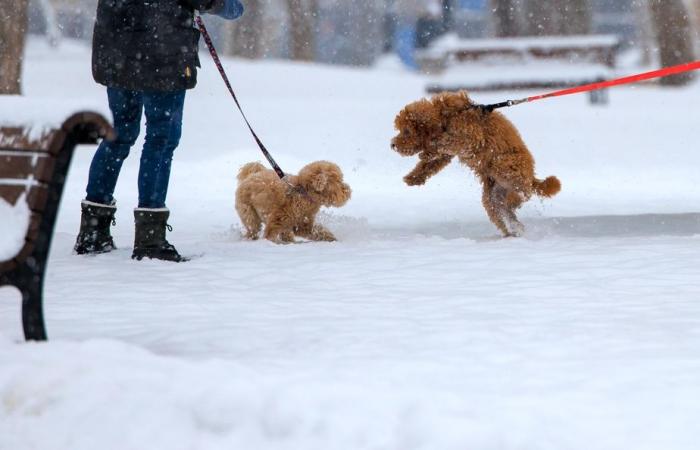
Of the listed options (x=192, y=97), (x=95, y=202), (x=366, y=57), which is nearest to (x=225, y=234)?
(x=95, y=202)

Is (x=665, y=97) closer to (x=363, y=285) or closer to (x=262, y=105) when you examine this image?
→ (x=262, y=105)

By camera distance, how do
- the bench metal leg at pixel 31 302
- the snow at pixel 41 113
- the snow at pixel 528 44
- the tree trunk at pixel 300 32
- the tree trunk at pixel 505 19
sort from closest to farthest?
the snow at pixel 41 113 < the bench metal leg at pixel 31 302 < the snow at pixel 528 44 < the tree trunk at pixel 300 32 < the tree trunk at pixel 505 19

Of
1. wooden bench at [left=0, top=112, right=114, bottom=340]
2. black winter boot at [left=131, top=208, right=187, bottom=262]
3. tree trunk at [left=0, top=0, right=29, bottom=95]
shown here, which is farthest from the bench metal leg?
tree trunk at [left=0, top=0, right=29, bottom=95]

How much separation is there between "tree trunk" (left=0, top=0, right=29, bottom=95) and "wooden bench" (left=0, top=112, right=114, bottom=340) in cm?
901

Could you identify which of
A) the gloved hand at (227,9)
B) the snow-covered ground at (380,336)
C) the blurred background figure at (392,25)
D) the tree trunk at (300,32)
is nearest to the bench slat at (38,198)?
the snow-covered ground at (380,336)

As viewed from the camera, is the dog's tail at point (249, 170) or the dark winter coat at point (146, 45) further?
the dog's tail at point (249, 170)

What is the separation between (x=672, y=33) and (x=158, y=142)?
601 inches

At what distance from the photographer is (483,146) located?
260 inches

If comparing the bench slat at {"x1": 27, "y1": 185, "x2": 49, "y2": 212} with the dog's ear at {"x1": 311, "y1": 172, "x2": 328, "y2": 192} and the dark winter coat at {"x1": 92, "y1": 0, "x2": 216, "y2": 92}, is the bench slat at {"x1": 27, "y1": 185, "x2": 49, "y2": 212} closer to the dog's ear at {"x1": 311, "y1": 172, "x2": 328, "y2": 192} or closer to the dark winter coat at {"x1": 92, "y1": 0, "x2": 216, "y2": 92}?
the dark winter coat at {"x1": 92, "y1": 0, "x2": 216, "y2": 92}

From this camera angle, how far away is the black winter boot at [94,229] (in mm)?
6191

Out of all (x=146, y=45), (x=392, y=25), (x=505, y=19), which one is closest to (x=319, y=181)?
(x=146, y=45)

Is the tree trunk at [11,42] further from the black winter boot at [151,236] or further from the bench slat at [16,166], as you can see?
the bench slat at [16,166]

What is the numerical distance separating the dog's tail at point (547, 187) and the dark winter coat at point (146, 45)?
87.4 inches

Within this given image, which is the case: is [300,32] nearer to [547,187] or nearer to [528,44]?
[528,44]
